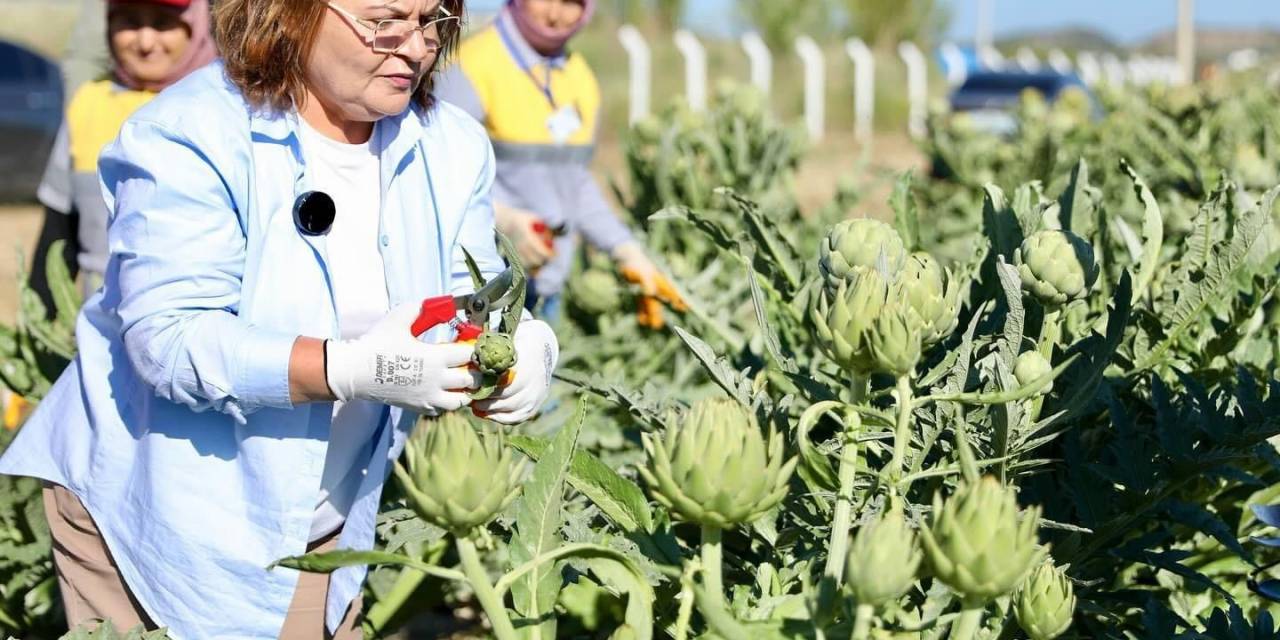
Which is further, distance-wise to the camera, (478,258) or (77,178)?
(77,178)

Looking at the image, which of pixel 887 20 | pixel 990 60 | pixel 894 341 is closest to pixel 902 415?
pixel 894 341

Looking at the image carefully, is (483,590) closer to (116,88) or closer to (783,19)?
(116,88)

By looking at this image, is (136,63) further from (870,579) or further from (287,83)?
(870,579)

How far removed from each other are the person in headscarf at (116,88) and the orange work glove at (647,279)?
78 cm

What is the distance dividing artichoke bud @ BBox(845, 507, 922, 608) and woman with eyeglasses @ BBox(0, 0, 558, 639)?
53cm

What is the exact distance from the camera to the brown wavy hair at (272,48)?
1.51m

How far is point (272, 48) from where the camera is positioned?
1.52 metres

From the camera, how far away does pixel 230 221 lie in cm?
147

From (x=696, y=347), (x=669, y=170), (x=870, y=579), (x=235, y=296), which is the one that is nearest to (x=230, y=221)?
(x=235, y=296)

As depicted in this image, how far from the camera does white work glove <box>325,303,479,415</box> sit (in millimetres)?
1367

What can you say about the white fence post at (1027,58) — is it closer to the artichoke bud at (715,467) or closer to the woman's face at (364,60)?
the woman's face at (364,60)

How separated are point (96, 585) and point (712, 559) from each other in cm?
83

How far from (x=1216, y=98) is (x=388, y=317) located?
285 centimetres

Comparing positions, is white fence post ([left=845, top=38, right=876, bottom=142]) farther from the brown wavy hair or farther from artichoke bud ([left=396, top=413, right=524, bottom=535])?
artichoke bud ([left=396, top=413, right=524, bottom=535])
